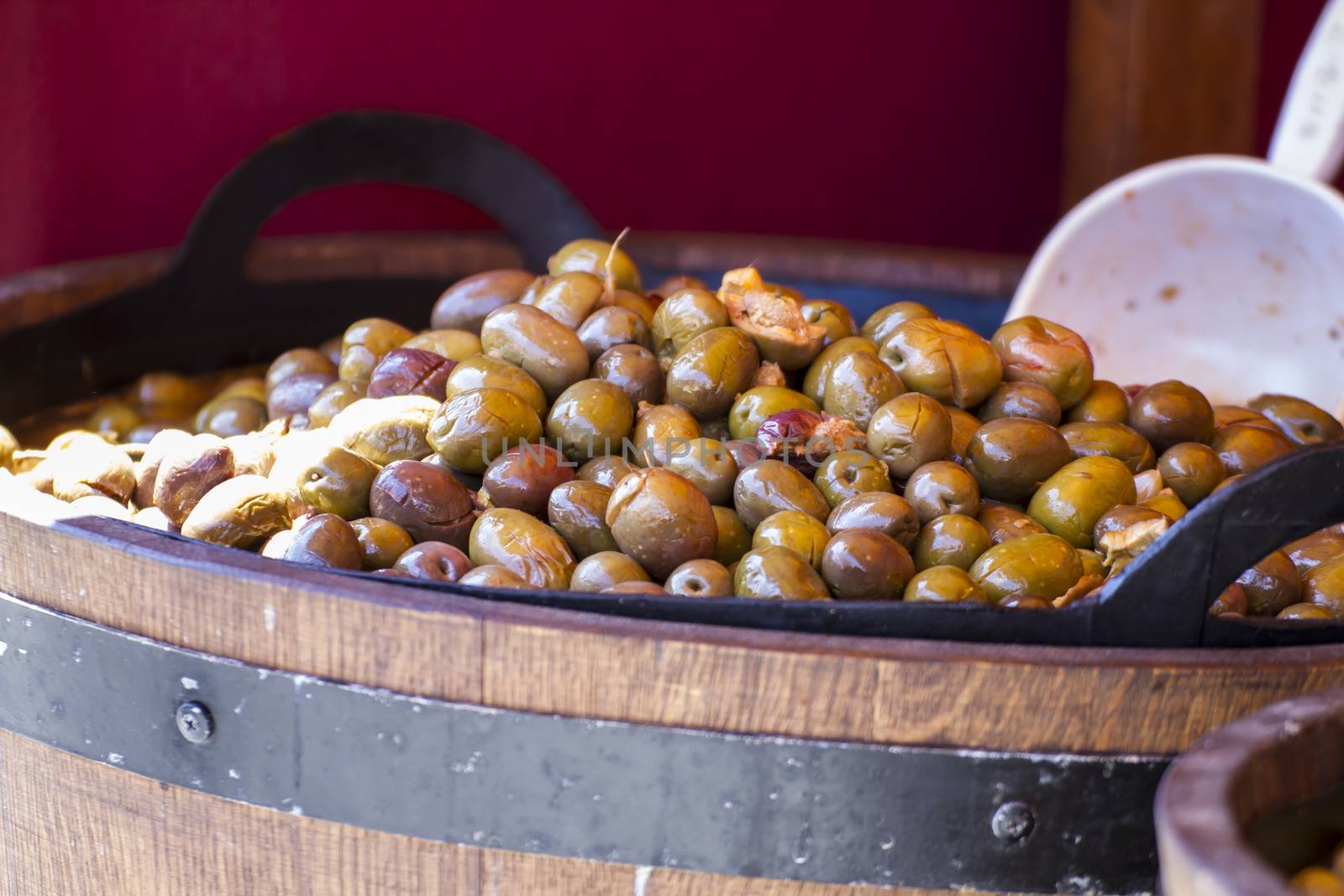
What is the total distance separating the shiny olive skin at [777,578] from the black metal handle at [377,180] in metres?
1.67

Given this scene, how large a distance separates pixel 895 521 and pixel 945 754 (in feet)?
1.43

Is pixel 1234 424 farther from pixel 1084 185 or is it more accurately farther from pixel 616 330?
pixel 1084 185

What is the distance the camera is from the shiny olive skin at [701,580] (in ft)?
4.64

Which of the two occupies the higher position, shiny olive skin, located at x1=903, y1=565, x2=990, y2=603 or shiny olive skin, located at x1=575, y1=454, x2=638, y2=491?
shiny olive skin, located at x1=575, y1=454, x2=638, y2=491

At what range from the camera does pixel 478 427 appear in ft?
5.42

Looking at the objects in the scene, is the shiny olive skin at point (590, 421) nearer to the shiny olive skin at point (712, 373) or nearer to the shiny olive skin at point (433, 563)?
the shiny olive skin at point (712, 373)

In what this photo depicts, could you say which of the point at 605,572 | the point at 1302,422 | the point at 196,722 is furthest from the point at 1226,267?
the point at 196,722

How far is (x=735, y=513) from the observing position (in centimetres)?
163

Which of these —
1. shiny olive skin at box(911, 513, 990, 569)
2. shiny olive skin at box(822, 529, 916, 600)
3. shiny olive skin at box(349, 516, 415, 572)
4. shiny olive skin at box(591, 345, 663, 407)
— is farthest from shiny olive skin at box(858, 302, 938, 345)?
shiny olive skin at box(349, 516, 415, 572)

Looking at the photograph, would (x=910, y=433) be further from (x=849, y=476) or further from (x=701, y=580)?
(x=701, y=580)

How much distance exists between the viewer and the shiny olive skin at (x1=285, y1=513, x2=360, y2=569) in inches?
56.4

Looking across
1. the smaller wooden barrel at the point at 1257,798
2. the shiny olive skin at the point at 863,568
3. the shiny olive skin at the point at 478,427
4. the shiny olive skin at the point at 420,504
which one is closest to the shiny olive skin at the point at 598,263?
the shiny olive skin at the point at 478,427

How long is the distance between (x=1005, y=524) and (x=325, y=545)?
2.64ft

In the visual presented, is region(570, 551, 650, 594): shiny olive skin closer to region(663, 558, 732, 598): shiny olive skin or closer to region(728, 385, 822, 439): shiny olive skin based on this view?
region(663, 558, 732, 598): shiny olive skin
